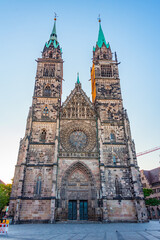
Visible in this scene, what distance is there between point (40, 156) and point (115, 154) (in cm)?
1013

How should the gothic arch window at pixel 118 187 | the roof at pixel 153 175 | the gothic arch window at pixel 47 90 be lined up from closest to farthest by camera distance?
1. the gothic arch window at pixel 118 187
2. the gothic arch window at pixel 47 90
3. the roof at pixel 153 175

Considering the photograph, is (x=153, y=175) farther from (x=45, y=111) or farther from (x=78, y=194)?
(x=45, y=111)

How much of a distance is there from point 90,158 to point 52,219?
323 inches

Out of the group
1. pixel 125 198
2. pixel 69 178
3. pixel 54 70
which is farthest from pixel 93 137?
pixel 54 70

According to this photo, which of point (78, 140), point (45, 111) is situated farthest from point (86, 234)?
point (45, 111)

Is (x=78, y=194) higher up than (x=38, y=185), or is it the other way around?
(x=38, y=185)

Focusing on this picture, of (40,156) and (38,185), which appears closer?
(38,185)

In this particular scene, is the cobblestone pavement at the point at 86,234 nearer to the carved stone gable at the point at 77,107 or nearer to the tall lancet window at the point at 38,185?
the tall lancet window at the point at 38,185

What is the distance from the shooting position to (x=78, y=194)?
68.9ft

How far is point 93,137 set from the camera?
2433cm

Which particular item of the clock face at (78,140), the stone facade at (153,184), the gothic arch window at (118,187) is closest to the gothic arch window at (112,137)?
the clock face at (78,140)

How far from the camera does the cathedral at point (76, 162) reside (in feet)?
65.2

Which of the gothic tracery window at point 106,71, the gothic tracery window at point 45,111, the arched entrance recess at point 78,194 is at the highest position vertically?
the gothic tracery window at point 106,71

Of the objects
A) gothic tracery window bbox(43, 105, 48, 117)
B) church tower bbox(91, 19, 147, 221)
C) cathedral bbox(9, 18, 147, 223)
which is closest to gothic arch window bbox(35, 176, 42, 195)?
cathedral bbox(9, 18, 147, 223)
